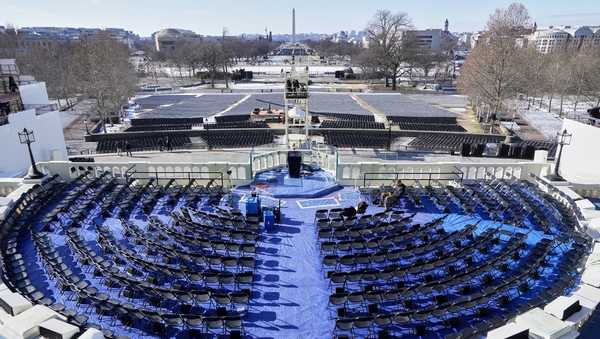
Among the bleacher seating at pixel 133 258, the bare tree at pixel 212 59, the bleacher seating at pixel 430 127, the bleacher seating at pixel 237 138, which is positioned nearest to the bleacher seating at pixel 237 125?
the bleacher seating at pixel 237 138

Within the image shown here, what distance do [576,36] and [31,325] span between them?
9006 inches

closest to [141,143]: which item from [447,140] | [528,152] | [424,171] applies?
[424,171]

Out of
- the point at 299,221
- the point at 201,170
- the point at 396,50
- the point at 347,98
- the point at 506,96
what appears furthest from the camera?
the point at 396,50

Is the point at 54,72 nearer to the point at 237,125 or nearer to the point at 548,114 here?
the point at 237,125

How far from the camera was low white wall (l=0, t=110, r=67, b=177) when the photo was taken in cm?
2403

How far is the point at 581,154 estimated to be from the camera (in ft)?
78.4

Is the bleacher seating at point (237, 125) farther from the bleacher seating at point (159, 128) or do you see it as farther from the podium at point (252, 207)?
the podium at point (252, 207)

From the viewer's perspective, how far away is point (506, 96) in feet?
142

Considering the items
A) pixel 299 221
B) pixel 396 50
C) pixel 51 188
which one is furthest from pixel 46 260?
pixel 396 50

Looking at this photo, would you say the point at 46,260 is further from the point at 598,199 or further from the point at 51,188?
the point at 598,199

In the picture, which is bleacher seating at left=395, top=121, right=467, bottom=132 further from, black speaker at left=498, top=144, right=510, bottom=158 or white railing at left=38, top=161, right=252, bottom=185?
white railing at left=38, top=161, right=252, bottom=185

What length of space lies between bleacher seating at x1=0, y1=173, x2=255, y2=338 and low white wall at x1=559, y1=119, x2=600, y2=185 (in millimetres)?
20957

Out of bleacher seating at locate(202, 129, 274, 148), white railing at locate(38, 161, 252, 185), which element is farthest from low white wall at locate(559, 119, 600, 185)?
bleacher seating at locate(202, 129, 274, 148)

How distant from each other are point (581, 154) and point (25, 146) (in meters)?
37.5
